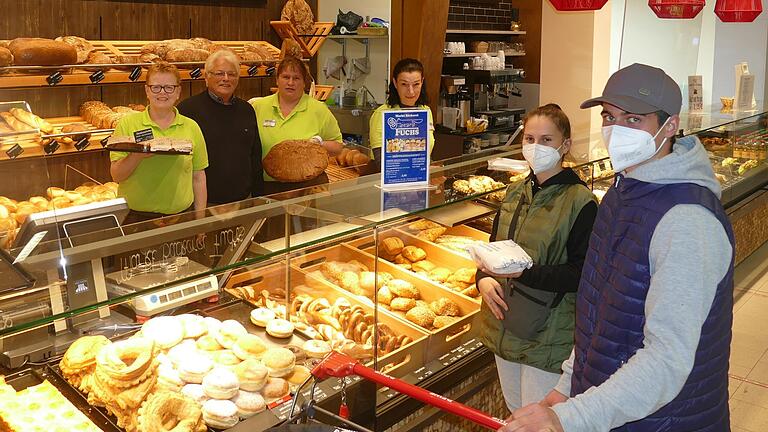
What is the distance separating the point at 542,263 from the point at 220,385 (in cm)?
118

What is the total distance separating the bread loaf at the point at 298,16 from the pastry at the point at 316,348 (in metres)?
3.98

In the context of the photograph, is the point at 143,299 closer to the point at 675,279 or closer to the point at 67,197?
the point at 675,279

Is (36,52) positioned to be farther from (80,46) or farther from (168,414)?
(168,414)

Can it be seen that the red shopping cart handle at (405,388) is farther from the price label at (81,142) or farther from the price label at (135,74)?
the price label at (135,74)

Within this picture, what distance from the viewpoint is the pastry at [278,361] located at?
2377 mm

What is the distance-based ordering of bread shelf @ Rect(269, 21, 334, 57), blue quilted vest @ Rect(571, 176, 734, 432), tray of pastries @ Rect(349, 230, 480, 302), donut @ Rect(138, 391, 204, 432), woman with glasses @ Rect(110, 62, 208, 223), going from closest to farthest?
blue quilted vest @ Rect(571, 176, 734, 432), donut @ Rect(138, 391, 204, 432), tray of pastries @ Rect(349, 230, 480, 302), woman with glasses @ Rect(110, 62, 208, 223), bread shelf @ Rect(269, 21, 334, 57)

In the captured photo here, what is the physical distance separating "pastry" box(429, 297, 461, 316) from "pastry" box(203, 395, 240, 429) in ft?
4.04

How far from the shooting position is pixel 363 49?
22.2 feet

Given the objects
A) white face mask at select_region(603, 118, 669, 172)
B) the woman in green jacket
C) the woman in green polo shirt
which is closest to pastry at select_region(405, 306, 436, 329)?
the woman in green jacket

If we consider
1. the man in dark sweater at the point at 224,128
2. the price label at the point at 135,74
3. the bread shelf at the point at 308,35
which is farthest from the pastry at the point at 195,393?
the bread shelf at the point at 308,35

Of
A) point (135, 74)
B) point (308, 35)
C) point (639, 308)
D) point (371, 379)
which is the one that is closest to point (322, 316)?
point (371, 379)

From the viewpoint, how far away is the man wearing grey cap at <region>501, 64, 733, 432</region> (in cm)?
165

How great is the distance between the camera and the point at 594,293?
6.46 ft

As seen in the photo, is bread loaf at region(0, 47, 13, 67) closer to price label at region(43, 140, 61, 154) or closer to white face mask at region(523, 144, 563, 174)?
price label at region(43, 140, 61, 154)
